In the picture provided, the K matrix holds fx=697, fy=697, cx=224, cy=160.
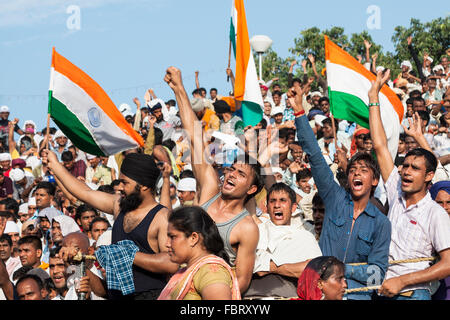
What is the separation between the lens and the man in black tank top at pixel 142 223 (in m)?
4.92

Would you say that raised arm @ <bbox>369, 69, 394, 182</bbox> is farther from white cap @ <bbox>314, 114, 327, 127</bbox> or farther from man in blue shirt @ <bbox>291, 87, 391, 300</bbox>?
white cap @ <bbox>314, 114, 327, 127</bbox>

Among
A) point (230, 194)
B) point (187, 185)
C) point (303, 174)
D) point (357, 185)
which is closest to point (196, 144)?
point (230, 194)

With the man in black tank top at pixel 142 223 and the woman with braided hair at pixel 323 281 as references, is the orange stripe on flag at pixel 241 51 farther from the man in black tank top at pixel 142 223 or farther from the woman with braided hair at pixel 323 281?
the woman with braided hair at pixel 323 281

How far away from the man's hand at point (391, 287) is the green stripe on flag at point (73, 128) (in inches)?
139

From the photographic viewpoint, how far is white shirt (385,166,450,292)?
5184 mm

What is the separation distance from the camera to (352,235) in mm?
5250

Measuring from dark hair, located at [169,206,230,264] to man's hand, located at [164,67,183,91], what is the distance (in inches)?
73.5

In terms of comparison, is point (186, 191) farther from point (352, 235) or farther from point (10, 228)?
point (352, 235)

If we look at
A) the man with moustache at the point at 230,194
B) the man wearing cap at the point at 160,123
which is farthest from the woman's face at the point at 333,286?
the man wearing cap at the point at 160,123

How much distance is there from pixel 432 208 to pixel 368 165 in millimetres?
579

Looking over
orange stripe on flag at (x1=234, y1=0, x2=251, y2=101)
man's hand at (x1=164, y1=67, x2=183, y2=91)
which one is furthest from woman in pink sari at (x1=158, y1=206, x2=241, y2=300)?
orange stripe on flag at (x1=234, y1=0, x2=251, y2=101)
